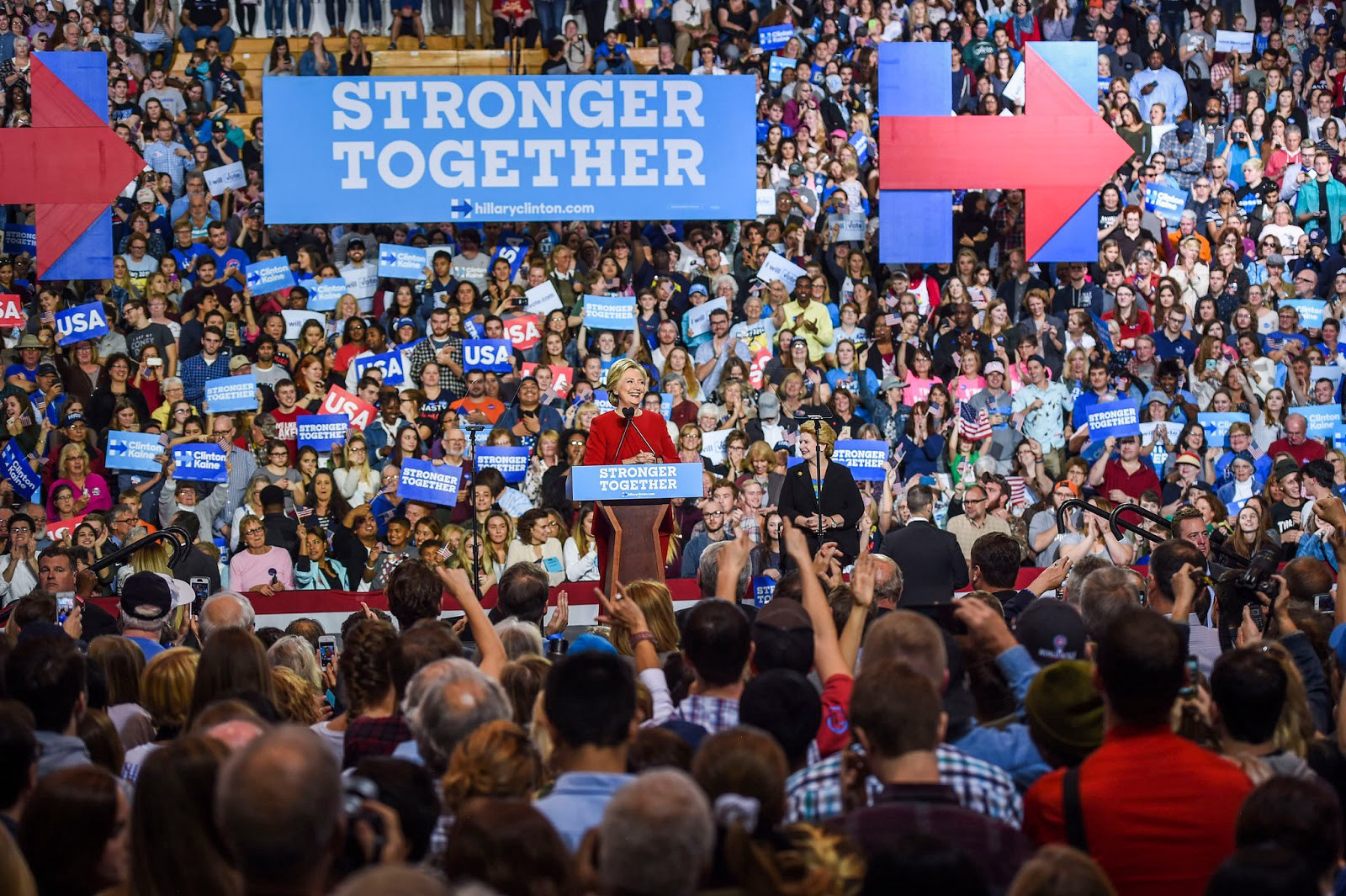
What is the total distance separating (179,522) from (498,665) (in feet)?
23.2

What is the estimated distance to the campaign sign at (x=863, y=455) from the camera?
1110cm

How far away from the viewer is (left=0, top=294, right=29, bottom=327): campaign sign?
13641 millimetres

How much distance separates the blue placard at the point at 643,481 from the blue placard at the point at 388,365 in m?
5.24

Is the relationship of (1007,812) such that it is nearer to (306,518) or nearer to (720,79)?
(306,518)

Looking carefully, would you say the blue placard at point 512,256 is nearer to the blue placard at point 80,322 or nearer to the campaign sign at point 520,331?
the campaign sign at point 520,331

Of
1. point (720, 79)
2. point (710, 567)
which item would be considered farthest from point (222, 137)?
point (710, 567)

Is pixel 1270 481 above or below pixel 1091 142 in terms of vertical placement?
below

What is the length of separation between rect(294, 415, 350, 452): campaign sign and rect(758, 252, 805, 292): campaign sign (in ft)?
13.6

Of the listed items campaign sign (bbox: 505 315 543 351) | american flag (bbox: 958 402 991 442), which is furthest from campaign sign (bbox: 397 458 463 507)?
american flag (bbox: 958 402 991 442)

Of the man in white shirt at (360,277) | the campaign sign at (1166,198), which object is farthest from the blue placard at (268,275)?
the campaign sign at (1166,198)

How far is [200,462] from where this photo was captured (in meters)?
11.7

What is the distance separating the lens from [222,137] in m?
15.3

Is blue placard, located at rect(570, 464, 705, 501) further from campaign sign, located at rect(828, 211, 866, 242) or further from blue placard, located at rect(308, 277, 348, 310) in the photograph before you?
campaign sign, located at rect(828, 211, 866, 242)

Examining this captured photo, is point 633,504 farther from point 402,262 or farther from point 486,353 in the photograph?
point 402,262
